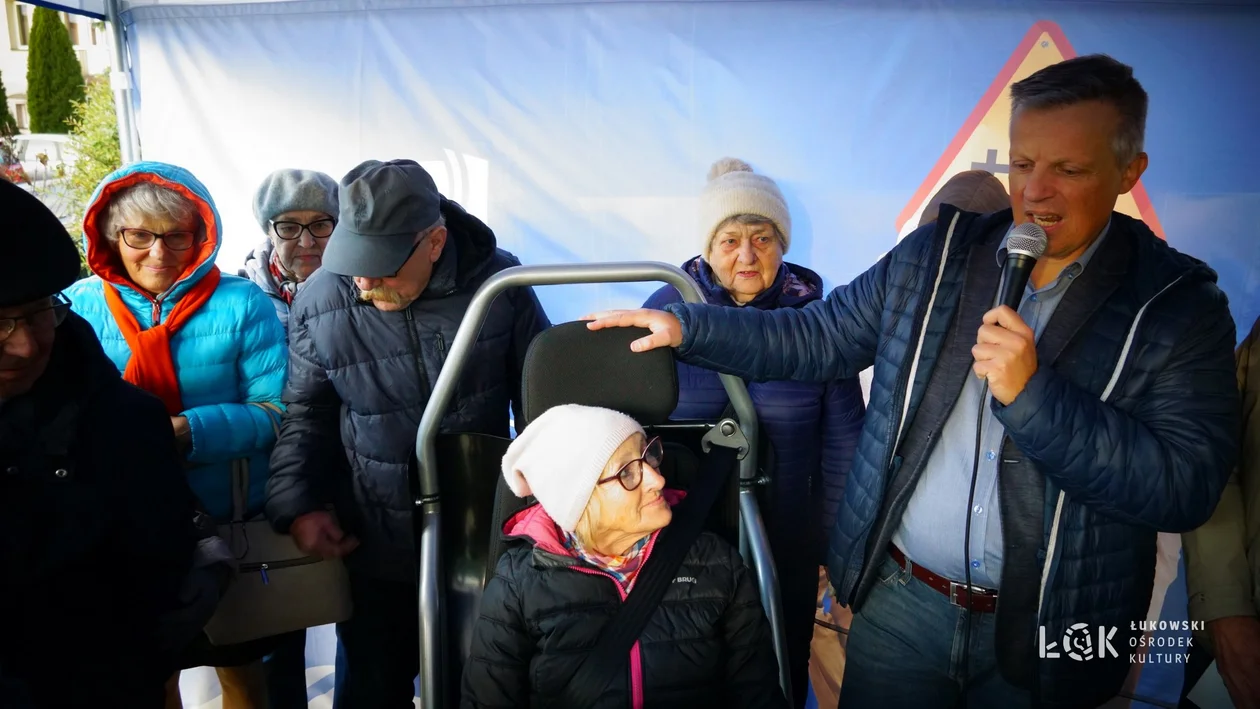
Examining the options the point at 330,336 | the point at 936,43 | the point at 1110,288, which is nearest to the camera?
the point at 1110,288

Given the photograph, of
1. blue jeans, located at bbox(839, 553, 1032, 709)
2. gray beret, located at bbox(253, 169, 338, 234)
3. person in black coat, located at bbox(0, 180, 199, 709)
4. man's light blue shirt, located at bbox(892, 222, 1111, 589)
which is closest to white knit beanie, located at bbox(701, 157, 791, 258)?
man's light blue shirt, located at bbox(892, 222, 1111, 589)

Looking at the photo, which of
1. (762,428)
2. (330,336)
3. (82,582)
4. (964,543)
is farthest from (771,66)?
(82,582)

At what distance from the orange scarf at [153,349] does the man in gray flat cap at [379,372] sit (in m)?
0.29

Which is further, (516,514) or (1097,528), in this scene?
(516,514)

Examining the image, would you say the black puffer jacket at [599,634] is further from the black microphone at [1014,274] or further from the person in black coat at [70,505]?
the person in black coat at [70,505]

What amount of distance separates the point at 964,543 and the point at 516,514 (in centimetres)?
97

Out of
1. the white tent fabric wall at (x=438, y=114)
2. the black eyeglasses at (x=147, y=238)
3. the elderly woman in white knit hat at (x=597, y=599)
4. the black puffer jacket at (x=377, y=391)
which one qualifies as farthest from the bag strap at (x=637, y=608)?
the white tent fabric wall at (x=438, y=114)

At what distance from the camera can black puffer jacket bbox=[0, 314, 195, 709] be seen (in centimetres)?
147

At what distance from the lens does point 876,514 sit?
168 centimetres

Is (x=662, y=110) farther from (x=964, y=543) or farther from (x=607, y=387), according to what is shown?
(x=964, y=543)

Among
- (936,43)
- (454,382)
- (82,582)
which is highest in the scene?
(936,43)

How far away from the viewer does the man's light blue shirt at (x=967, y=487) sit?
156 cm

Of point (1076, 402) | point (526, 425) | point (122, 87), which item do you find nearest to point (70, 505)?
point (526, 425)

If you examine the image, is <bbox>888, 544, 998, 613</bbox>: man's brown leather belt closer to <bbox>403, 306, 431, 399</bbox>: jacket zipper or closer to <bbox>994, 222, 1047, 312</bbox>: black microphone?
<bbox>994, 222, 1047, 312</bbox>: black microphone
